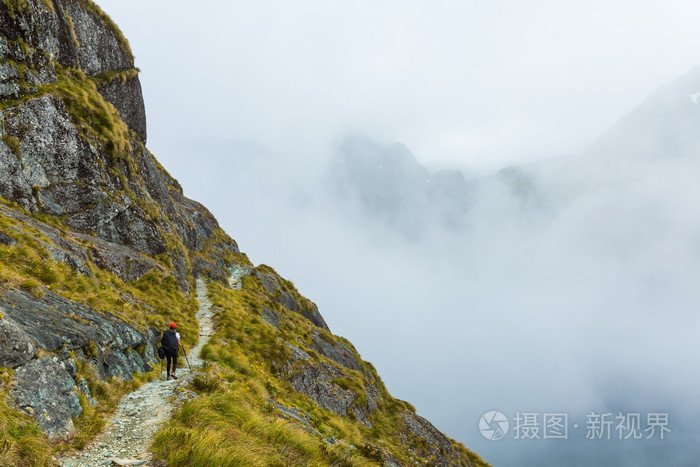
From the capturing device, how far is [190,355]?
69.8ft

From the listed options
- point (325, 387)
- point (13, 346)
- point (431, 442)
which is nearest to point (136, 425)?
point (13, 346)

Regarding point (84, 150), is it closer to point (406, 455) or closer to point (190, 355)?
point (190, 355)

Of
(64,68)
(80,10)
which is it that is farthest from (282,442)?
(80,10)

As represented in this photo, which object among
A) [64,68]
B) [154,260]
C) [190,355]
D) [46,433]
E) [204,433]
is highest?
[64,68]

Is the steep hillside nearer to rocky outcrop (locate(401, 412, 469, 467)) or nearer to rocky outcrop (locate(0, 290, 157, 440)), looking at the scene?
rocky outcrop (locate(0, 290, 157, 440))

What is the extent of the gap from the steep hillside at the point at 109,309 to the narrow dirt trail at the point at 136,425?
41cm

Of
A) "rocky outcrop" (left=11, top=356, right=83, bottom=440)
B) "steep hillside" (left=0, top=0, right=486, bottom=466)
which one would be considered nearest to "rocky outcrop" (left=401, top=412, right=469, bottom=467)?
"steep hillside" (left=0, top=0, right=486, bottom=466)

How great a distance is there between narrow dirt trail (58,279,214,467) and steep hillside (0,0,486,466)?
1.33ft

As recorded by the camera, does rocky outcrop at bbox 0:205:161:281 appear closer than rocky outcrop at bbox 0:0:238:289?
Yes

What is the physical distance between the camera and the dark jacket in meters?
15.6

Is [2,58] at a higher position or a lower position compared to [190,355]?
higher

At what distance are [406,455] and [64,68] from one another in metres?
45.4

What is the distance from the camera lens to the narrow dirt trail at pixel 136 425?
8.55 metres

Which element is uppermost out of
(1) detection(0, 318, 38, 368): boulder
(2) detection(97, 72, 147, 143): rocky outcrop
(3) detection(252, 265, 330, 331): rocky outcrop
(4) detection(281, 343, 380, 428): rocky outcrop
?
(2) detection(97, 72, 147, 143): rocky outcrop
